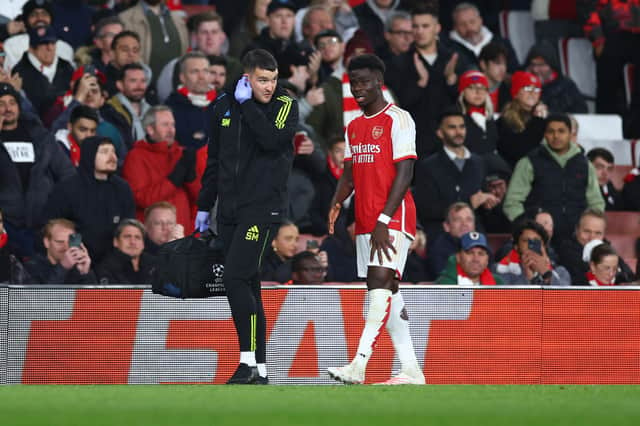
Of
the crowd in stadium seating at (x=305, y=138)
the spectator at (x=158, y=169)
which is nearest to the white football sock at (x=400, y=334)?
the crowd in stadium seating at (x=305, y=138)

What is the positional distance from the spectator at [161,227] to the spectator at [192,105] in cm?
167

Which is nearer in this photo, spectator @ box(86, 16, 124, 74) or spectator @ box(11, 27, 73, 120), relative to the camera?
spectator @ box(11, 27, 73, 120)

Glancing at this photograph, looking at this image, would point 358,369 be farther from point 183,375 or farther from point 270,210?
point 183,375

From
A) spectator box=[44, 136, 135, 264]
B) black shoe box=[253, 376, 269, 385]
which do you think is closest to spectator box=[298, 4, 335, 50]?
spectator box=[44, 136, 135, 264]

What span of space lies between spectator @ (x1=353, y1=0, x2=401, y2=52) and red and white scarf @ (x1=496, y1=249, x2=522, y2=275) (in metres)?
4.66

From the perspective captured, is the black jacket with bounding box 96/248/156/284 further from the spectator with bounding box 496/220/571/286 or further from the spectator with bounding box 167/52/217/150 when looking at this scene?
the spectator with bounding box 496/220/571/286

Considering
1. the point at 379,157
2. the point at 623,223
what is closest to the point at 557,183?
the point at 623,223

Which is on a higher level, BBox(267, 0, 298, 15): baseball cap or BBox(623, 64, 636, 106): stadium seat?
BBox(267, 0, 298, 15): baseball cap

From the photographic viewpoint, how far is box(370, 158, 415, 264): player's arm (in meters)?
8.57

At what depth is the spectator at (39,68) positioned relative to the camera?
13820mm

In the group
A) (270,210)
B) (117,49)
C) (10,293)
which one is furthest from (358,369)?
(117,49)

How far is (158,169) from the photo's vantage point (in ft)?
41.7

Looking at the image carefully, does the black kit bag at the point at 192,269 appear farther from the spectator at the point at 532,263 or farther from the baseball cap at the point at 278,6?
the baseball cap at the point at 278,6

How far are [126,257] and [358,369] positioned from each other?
3445 mm
